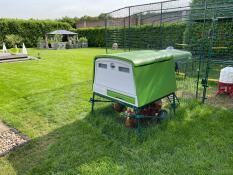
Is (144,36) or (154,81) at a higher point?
(144,36)

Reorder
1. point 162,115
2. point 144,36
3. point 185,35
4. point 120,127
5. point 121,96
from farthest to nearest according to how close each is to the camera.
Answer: point 185,35 < point 144,36 < point 162,115 < point 120,127 < point 121,96

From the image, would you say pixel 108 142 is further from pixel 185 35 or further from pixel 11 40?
pixel 11 40

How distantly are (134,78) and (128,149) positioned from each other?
99 centimetres

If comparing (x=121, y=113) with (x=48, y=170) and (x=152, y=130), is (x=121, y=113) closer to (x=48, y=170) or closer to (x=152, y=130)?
(x=152, y=130)

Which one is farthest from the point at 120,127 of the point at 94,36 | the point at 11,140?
the point at 94,36

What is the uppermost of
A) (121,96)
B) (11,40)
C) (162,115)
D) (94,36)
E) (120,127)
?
(94,36)

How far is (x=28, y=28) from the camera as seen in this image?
2108 centimetres

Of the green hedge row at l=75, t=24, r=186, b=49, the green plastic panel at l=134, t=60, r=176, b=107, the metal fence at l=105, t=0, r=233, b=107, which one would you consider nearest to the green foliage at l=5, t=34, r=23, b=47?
the metal fence at l=105, t=0, r=233, b=107

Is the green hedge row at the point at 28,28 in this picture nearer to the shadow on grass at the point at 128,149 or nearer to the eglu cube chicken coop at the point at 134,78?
the eglu cube chicken coop at the point at 134,78

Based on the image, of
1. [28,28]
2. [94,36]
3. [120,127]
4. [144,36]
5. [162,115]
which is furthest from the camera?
[94,36]

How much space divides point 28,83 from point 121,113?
4.01 meters

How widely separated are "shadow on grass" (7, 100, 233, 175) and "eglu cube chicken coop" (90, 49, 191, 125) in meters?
0.49

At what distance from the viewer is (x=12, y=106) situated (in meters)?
4.62

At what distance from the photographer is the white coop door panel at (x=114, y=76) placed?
3.00 meters
